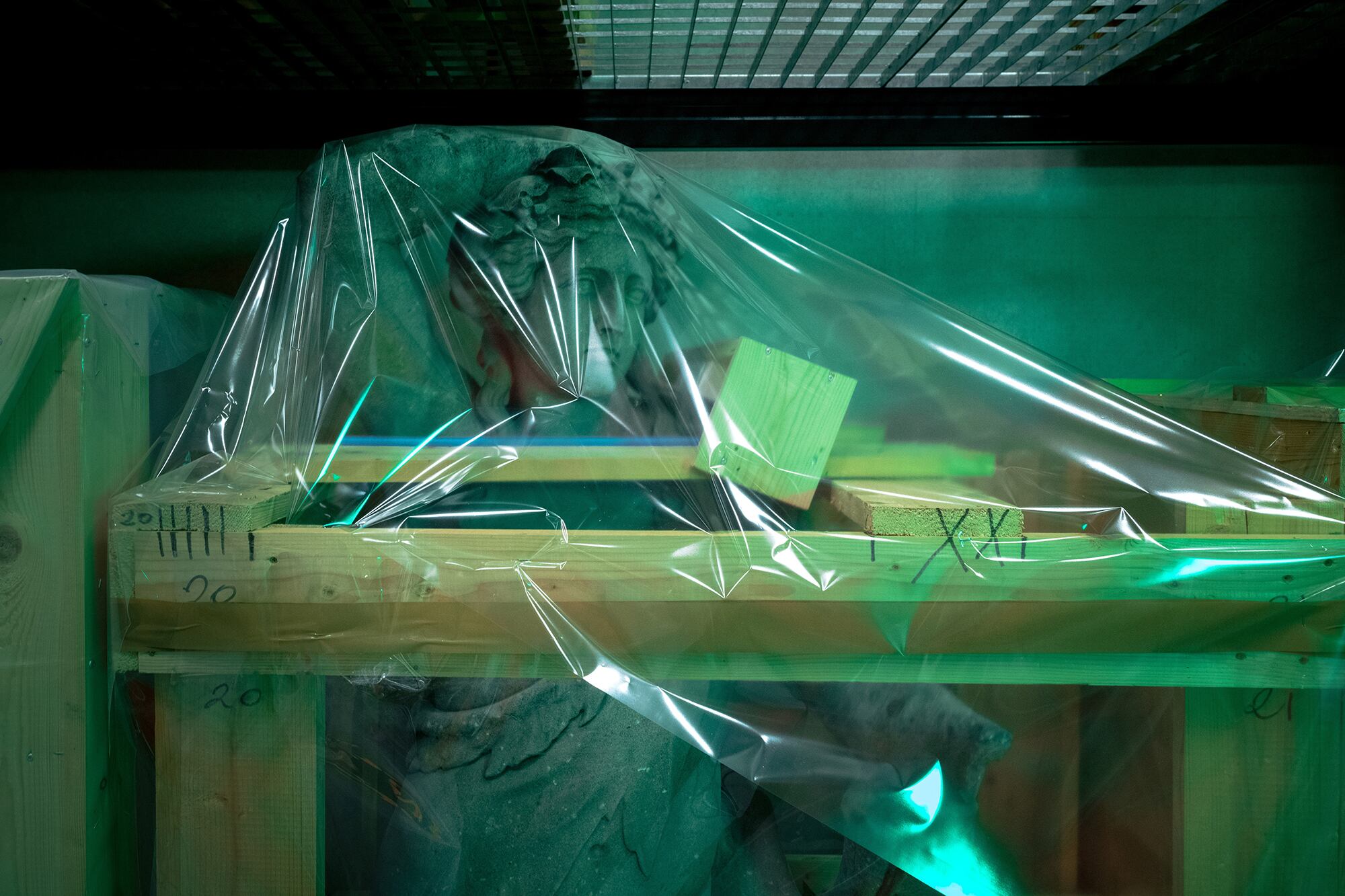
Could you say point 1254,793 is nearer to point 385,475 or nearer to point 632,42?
point 385,475

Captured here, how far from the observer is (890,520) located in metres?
0.57

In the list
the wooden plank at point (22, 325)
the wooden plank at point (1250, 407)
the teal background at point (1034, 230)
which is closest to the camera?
the wooden plank at point (22, 325)

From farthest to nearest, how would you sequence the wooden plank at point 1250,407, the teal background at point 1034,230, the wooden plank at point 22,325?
the teal background at point 1034,230 < the wooden plank at point 1250,407 < the wooden plank at point 22,325

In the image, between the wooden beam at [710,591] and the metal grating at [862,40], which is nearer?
the wooden beam at [710,591]

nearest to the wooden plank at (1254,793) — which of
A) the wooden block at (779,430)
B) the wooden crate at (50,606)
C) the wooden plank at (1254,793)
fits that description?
the wooden plank at (1254,793)

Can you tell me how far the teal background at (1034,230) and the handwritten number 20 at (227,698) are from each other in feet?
1.90

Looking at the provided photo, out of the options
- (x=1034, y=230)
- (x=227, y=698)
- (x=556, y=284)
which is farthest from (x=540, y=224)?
(x=1034, y=230)

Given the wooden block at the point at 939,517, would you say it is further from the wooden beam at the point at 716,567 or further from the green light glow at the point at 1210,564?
the green light glow at the point at 1210,564

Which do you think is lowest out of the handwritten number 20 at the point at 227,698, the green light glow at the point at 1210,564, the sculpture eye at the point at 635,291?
the handwritten number 20 at the point at 227,698

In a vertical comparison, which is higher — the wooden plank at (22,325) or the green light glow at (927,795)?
the wooden plank at (22,325)

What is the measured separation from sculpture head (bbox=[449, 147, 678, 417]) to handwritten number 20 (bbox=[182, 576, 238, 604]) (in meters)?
0.23

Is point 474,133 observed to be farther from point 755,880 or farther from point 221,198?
point 755,880

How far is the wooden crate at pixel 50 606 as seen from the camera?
1.87ft

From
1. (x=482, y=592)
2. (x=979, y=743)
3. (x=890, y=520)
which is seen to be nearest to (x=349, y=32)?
(x=482, y=592)
